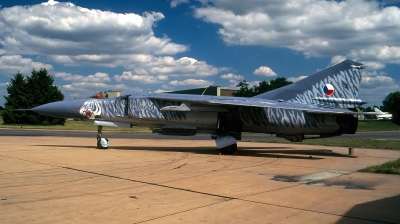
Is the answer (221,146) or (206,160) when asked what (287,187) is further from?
(221,146)

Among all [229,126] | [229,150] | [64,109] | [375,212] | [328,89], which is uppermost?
[328,89]

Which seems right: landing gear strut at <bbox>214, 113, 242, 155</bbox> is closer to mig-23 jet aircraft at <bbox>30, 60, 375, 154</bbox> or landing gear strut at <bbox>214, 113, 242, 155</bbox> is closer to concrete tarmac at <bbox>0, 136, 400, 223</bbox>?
mig-23 jet aircraft at <bbox>30, 60, 375, 154</bbox>

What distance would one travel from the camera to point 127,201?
21.1 feet

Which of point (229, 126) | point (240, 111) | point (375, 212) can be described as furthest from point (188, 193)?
point (240, 111)

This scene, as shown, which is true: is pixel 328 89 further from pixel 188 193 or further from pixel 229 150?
pixel 188 193

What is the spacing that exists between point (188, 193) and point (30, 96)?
51578 mm

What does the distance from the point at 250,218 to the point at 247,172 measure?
476cm

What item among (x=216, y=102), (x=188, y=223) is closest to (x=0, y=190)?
(x=188, y=223)

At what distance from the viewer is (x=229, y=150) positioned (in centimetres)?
1519

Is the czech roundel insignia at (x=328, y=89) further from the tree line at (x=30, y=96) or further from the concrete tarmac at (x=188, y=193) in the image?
the tree line at (x=30, y=96)

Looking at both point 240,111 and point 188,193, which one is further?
point 240,111

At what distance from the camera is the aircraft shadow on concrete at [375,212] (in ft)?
17.8

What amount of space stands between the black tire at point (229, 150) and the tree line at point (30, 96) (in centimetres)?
4170

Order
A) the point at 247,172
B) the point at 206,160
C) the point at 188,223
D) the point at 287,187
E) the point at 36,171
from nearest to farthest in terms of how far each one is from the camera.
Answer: the point at 188,223 → the point at 287,187 → the point at 36,171 → the point at 247,172 → the point at 206,160
